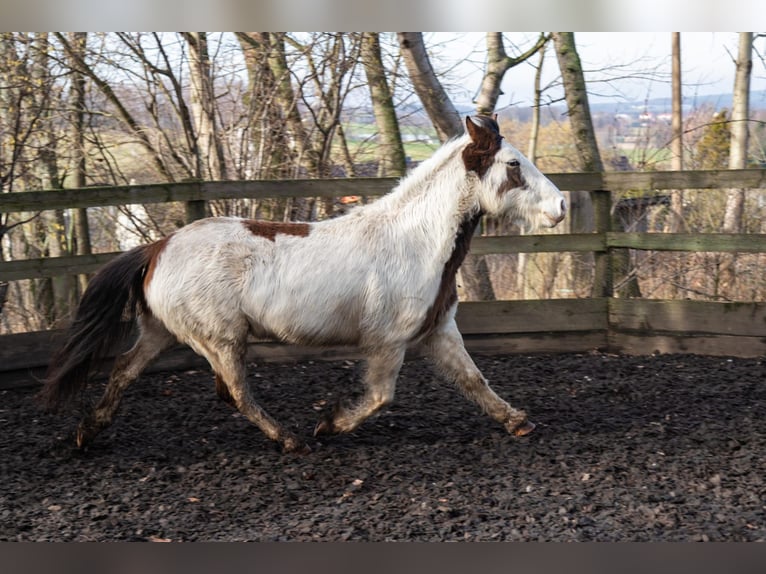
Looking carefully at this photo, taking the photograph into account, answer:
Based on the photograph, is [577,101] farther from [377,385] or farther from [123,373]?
[123,373]

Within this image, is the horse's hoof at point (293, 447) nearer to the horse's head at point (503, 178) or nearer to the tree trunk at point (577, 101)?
the horse's head at point (503, 178)

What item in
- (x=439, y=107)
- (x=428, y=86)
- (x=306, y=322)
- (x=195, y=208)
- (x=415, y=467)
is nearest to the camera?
(x=415, y=467)

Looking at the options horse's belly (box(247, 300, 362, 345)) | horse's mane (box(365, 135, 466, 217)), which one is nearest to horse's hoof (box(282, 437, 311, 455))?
horse's belly (box(247, 300, 362, 345))

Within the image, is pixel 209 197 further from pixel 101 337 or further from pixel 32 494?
pixel 32 494

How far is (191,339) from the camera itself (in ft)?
14.6

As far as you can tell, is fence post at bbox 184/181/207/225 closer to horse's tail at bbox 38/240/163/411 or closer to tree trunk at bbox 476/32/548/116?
horse's tail at bbox 38/240/163/411

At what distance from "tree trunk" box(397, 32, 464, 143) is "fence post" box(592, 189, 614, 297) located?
1515 mm

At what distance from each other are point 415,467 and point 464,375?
64 centimetres

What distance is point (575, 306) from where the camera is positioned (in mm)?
6586

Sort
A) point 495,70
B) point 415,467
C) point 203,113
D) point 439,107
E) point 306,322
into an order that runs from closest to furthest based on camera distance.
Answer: point 415,467 < point 306,322 < point 203,113 < point 439,107 < point 495,70

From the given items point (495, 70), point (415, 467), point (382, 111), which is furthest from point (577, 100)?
point (415, 467)

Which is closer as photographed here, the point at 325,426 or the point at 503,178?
the point at 503,178

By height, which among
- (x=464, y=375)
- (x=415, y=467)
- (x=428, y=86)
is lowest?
(x=415, y=467)

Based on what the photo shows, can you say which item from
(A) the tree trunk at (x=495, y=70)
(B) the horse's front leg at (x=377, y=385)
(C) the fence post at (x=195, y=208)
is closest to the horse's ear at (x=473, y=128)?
(B) the horse's front leg at (x=377, y=385)
